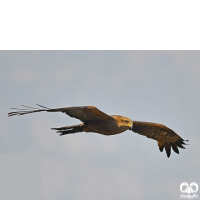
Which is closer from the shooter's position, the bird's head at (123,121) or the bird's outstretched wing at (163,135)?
the bird's head at (123,121)

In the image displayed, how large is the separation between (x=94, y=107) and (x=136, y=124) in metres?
3.25

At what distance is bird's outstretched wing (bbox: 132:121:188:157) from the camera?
51.3ft

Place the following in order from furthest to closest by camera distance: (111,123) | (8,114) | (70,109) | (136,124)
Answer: (136,124)
(111,123)
(70,109)
(8,114)

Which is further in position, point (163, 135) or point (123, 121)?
point (163, 135)

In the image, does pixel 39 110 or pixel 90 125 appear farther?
pixel 90 125

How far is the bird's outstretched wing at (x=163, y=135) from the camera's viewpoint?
1565cm

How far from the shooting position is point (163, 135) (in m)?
16.0

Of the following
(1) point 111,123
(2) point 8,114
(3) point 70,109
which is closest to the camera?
(2) point 8,114

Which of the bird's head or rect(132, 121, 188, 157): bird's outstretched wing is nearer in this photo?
the bird's head

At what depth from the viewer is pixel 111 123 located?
1308cm
